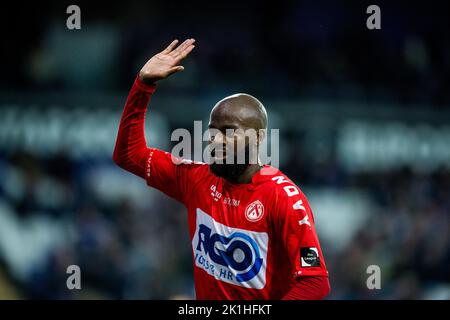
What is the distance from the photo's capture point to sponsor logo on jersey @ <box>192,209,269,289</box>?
5336mm

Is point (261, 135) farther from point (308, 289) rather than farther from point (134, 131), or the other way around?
point (308, 289)

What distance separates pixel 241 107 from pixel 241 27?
33.1ft

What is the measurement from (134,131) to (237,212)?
99cm

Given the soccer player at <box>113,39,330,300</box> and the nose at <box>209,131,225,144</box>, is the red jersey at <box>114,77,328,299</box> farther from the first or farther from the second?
the nose at <box>209,131,225,144</box>

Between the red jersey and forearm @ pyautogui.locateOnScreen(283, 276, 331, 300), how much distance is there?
0.17 feet

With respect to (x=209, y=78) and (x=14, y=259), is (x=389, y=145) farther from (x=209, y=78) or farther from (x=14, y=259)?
(x=14, y=259)

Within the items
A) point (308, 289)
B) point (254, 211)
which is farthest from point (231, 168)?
point (308, 289)

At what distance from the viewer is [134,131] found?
224 inches

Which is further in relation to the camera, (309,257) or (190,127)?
(190,127)

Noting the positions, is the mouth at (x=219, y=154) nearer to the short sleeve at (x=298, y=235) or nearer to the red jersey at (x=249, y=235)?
the red jersey at (x=249, y=235)

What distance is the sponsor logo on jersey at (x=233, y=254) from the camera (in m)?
5.34

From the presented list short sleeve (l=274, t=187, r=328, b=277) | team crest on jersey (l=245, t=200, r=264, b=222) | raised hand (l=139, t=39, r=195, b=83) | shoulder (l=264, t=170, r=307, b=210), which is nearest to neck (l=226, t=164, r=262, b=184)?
shoulder (l=264, t=170, r=307, b=210)

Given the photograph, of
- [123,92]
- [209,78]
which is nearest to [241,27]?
[209,78]

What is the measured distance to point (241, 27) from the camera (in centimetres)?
1523
